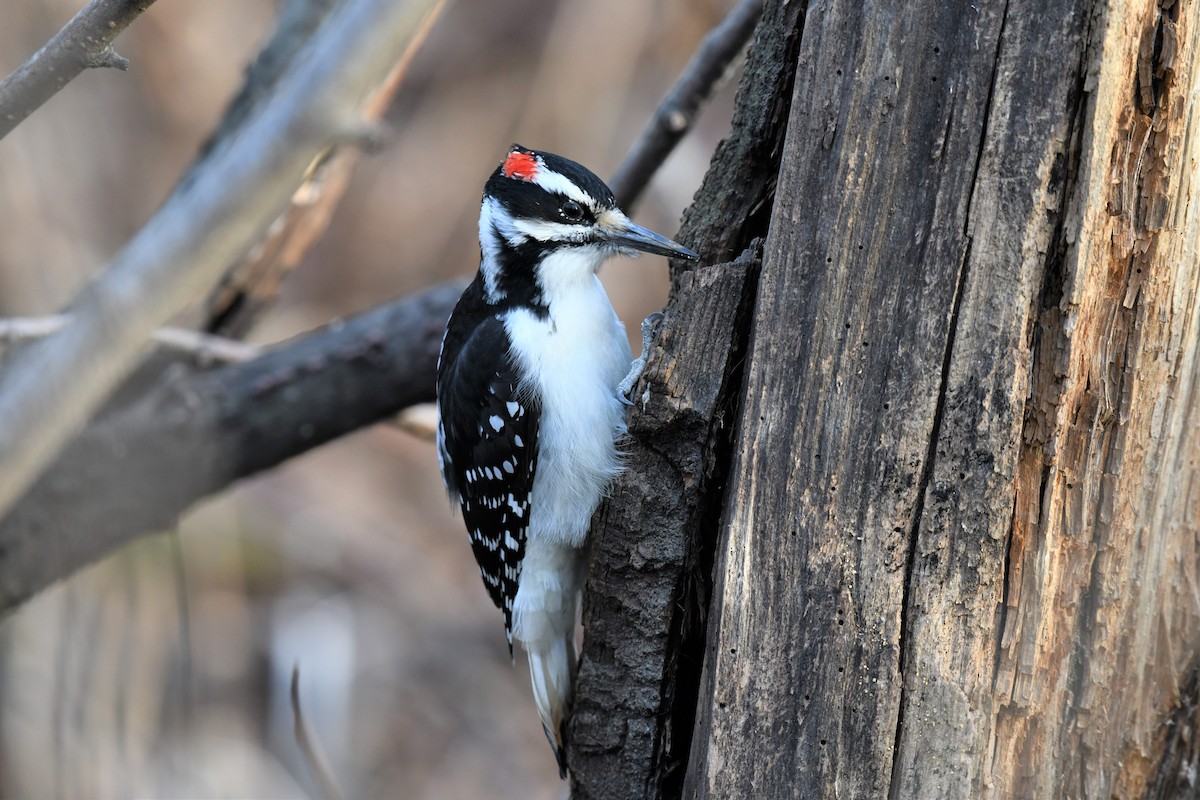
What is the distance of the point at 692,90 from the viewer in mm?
3686

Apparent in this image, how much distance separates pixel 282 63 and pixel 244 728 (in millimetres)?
4142

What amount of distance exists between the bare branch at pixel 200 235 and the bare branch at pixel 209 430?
101 inches

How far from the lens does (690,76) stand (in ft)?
12.1

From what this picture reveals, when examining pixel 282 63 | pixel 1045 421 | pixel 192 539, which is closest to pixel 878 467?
pixel 1045 421

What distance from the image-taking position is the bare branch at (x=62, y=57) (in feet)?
4.66

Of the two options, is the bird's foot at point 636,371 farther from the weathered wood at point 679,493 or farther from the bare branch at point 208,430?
the bare branch at point 208,430

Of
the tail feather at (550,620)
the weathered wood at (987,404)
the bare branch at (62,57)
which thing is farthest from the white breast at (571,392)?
the bare branch at (62,57)

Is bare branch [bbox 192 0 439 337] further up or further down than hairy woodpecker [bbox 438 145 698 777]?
further up

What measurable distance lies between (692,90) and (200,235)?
9.69ft

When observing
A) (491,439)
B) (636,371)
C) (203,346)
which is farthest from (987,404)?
(203,346)

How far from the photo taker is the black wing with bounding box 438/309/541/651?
10.5 feet

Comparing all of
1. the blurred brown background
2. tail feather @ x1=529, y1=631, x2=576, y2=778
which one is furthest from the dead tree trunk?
the blurred brown background

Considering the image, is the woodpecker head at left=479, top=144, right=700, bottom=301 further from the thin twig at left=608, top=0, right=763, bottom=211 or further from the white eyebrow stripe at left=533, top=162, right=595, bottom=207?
the thin twig at left=608, top=0, right=763, bottom=211

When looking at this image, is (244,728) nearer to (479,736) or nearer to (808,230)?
(479,736)
